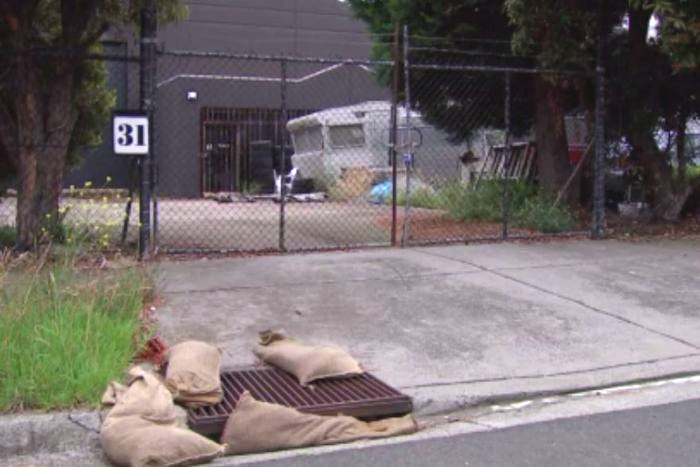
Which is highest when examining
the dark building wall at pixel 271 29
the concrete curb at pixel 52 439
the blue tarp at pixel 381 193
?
the dark building wall at pixel 271 29

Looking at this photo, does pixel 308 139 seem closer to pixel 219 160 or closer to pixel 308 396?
pixel 219 160

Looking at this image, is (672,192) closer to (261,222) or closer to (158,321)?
(261,222)

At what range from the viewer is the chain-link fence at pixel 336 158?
1111 cm

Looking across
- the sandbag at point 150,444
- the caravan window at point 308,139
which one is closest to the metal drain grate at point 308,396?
the sandbag at point 150,444

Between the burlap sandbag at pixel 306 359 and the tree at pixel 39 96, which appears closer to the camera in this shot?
the burlap sandbag at pixel 306 359

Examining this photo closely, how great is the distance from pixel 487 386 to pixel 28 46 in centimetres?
619

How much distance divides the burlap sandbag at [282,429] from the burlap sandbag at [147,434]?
196mm

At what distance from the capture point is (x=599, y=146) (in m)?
11.4

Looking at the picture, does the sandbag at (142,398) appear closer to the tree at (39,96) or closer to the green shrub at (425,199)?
the tree at (39,96)

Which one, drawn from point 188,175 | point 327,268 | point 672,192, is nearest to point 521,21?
point 672,192

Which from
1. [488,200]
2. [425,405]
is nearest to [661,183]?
[488,200]

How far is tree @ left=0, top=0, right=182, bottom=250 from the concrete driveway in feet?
4.91

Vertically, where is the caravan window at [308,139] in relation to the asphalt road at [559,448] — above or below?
above

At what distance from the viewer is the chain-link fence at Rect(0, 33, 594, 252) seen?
11.1m
